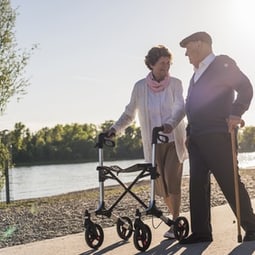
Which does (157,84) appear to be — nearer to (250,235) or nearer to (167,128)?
(167,128)

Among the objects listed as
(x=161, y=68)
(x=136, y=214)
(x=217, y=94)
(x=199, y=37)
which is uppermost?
(x=199, y=37)

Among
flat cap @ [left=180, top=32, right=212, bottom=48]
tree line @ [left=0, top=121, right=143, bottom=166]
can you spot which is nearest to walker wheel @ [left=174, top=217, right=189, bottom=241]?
flat cap @ [left=180, top=32, right=212, bottom=48]

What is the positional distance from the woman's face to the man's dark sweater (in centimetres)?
56

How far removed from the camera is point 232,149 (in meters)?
5.91

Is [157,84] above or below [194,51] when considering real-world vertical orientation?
below

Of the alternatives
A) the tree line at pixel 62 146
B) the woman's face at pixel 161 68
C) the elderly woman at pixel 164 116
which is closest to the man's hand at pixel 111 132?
the elderly woman at pixel 164 116

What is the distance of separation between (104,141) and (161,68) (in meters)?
0.95

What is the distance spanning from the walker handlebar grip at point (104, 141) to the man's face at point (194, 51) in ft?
3.89

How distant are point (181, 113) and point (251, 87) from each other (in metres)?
0.84

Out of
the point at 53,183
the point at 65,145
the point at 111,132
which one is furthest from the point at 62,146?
the point at 111,132

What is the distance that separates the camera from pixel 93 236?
624cm

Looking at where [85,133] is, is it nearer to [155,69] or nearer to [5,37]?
[5,37]

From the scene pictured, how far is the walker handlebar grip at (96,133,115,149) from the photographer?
644 centimetres

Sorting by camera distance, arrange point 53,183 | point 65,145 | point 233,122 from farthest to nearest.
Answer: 1. point 65,145
2. point 53,183
3. point 233,122
